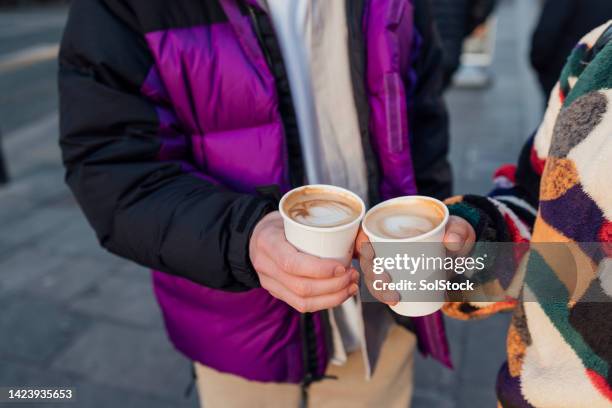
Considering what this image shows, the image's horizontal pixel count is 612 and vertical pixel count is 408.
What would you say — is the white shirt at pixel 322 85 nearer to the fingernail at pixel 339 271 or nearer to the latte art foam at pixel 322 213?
the latte art foam at pixel 322 213

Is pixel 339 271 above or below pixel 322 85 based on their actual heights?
below

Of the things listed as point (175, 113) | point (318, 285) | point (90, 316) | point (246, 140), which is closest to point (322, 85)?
point (246, 140)

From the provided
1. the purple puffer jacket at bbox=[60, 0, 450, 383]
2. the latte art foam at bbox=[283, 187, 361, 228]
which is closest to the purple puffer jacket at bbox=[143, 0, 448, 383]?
the purple puffer jacket at bbox=[60, 0, 450, 383]

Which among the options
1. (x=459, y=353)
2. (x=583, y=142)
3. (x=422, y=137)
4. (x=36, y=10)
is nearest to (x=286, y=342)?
(x=422, y=137)

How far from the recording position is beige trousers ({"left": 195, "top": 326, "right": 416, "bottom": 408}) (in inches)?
61.2

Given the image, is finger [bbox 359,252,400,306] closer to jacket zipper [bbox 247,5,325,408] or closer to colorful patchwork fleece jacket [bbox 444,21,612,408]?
colorful patchwork fleece jacket [bbox 444,21,612,408]

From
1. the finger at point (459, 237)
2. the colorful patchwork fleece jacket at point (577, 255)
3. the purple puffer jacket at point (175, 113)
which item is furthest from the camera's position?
the purple puffer jacket at point (175, 113)

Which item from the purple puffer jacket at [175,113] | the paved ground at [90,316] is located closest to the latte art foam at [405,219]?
the purple puffer jacket at [175,113]

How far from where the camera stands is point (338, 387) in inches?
63.8

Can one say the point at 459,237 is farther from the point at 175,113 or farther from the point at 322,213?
the point at 175,113

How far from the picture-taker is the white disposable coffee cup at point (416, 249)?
943 mm

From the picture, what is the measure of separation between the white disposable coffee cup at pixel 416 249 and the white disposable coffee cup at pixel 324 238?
3 centimetres

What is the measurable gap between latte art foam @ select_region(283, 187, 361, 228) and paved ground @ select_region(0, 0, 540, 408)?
1707 mm

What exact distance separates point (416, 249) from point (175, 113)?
659 mm
